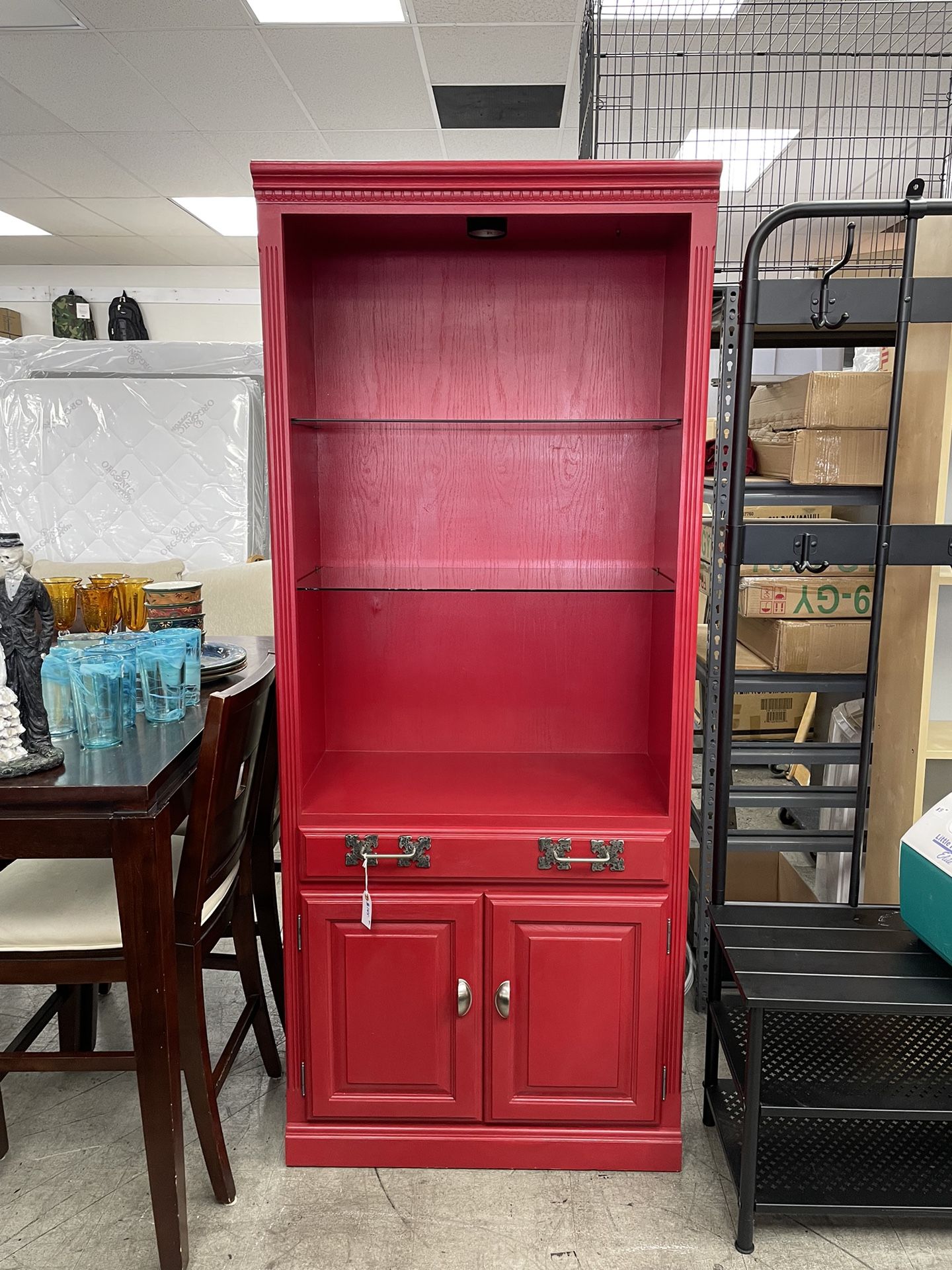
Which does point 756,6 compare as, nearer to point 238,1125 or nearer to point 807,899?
point 807,899

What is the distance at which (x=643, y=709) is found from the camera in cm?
214

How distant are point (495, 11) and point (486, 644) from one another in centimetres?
273

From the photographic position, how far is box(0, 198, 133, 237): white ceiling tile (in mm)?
5945

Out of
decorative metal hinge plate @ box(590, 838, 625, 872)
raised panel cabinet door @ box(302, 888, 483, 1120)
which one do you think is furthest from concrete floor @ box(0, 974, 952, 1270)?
decorative metal hinge plate @ box(590, 838, 625, 872)

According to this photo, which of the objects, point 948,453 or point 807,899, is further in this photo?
point 807,899

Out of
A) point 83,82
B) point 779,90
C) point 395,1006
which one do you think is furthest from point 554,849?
point 83,82

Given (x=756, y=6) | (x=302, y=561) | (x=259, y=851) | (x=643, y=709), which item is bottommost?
(x=259, y=851)

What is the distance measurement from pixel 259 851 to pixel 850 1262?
1462 mm

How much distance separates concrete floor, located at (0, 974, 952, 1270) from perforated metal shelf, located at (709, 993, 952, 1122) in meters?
0.25

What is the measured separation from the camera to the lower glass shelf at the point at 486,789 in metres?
1.78

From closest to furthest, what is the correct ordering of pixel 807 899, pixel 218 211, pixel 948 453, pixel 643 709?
1. pixel 948 453
2. pixel 643 709
3. pixel 807 899
4. pixel 218 211

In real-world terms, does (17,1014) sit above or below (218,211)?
below

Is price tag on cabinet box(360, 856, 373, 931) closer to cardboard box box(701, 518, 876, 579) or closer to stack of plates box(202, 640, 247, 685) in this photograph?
stack of plates box(202, 640, 247, 685)

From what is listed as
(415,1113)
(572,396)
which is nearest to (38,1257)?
(415,1113)
